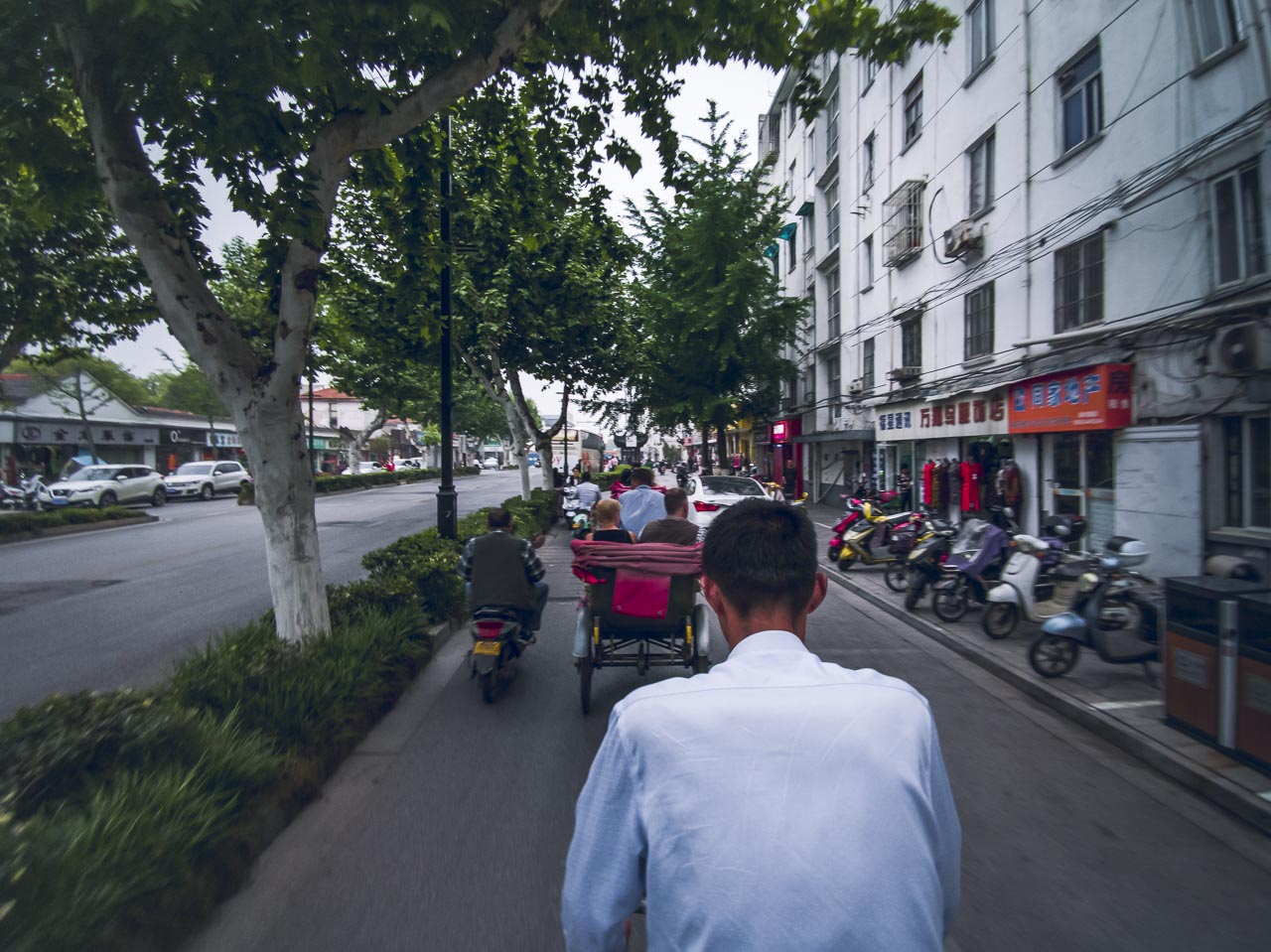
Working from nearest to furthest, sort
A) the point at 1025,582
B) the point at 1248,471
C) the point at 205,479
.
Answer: the point at 1025,582
the point at 1248,471
the point at 205,479

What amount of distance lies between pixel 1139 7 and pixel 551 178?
27.5 feet

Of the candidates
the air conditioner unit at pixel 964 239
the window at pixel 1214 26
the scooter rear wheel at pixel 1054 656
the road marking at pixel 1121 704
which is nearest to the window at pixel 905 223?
the air conditioner unit at pixel 964 239

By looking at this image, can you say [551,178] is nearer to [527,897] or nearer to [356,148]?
[356,148]

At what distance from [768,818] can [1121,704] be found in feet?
18.4

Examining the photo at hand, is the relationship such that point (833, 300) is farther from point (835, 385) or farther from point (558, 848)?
point (558, 848)

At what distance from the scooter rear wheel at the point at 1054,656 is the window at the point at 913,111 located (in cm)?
1477

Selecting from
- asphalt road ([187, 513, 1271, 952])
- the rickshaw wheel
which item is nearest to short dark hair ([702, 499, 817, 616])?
asphalt road ([187, 513, 1271, 952])

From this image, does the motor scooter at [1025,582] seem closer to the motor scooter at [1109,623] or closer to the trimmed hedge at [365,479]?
the motor scooter at [1109,623]

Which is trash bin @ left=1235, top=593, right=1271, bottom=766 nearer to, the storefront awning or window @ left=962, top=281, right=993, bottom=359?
window @ left=962, top=281, right=993, bottom=359

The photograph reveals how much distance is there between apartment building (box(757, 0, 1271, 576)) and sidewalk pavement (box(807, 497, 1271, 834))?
3282mm

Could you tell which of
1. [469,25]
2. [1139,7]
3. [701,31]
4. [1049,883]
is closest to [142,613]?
[469,25]

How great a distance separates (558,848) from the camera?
3.55 m

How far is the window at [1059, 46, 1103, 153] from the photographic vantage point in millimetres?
10852

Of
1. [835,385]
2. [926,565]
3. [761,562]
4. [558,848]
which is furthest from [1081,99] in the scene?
[835,385]
